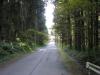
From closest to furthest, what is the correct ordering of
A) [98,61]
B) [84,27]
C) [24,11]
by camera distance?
[98,61]
[84,27]
[24,11]

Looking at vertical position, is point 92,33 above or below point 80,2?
below

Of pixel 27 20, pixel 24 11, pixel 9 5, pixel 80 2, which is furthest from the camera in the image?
pixel 27 20

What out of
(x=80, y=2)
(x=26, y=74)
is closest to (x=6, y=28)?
(x=80, y=2)

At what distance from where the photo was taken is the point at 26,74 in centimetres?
1716

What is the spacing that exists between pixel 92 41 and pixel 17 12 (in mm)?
16202

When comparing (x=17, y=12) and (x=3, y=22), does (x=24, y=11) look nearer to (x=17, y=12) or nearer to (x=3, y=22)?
(x=17, y=12)

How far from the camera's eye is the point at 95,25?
27.7 m

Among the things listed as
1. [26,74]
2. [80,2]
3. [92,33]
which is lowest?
[26,74]

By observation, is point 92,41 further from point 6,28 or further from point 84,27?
point 6,28

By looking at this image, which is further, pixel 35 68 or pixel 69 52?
pixel 69 52

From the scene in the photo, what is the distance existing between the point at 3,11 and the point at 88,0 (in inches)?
698

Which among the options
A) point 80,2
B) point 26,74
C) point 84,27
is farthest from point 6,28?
point 26,74

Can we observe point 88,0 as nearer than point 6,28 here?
Yes

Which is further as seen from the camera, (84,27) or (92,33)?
(84,27)
